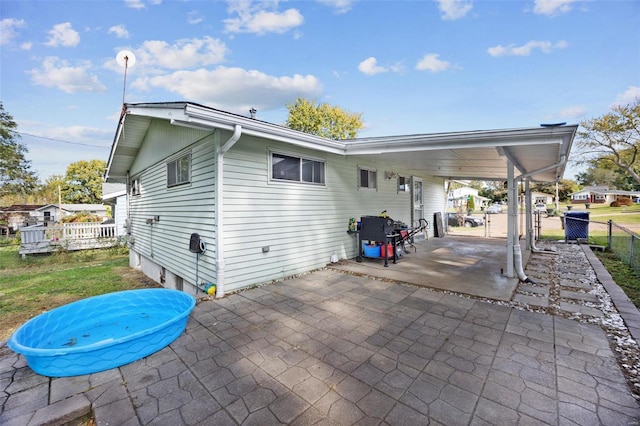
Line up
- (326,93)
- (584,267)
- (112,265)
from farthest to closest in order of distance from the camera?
(326,93)
(112,265)
(584,267)

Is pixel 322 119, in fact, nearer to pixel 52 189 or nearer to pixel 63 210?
pixel 63 210

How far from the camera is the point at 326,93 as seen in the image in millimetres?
25234

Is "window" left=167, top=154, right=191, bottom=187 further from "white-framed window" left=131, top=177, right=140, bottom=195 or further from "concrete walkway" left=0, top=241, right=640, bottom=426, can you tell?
"white-framed window" left=131, top=177, right=140, bottom=195

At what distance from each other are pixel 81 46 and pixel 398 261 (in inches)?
497

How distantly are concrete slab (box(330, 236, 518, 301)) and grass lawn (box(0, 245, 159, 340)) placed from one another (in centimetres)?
582

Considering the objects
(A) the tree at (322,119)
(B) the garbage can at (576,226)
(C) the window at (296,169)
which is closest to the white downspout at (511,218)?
(C) the window at (296,169)

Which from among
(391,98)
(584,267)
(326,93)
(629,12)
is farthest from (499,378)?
(326,93)

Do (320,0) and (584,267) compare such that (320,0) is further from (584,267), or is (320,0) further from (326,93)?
(326,93)

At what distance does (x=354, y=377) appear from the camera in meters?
2.16

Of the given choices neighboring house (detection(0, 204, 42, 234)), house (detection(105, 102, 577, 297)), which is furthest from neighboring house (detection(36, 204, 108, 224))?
house (detection(105, 102, 577, 297))

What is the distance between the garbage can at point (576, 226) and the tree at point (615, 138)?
55.2 ft

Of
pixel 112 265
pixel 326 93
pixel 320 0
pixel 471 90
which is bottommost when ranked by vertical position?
pixel 112 265

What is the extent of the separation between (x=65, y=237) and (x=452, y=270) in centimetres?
1591

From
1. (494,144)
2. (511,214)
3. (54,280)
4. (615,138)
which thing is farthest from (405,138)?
(615,138)
